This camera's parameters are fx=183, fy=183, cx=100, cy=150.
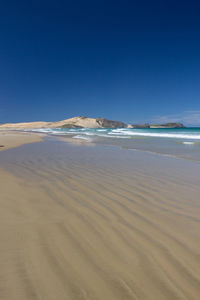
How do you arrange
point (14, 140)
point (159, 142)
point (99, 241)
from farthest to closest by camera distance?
point (14, 140), point (159, 142), point (99, 241)

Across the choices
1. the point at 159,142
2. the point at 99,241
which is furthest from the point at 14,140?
the point at 99,241

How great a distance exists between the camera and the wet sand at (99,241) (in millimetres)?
1599

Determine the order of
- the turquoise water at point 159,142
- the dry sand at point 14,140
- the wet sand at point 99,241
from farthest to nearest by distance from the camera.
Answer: the dry sand at point 14,140 → the turquoise water at point 159,142 → the wet sand at point 99,241

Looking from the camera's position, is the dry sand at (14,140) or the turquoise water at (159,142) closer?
the turquoise water at (159,142)

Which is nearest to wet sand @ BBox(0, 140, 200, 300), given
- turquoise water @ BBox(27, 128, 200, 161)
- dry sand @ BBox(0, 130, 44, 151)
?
turquoise water @ BBox(27, 128, 200, 161)

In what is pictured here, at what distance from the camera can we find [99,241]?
222 centimetres

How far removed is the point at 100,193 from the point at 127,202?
0.68m

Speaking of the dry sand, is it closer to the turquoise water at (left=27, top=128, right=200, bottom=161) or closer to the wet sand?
the turquoise water at (left=27, top=128, right=200, bottom=161)

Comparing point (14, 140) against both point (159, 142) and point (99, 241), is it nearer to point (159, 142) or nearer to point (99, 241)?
point (159, 142)

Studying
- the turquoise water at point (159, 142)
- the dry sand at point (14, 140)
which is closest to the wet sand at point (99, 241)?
the turquoise water at point (159, 142)

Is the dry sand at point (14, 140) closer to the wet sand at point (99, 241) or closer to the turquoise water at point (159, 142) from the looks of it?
the turquoise water at point (159, 142)

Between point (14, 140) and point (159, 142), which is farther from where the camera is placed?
point (14, 140)

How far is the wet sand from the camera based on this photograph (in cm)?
160

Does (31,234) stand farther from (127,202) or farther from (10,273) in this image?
(127,202)
